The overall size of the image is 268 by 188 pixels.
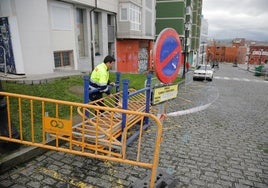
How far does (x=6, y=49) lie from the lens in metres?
10.6

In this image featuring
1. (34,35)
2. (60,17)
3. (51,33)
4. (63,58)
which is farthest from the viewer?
(63,58)

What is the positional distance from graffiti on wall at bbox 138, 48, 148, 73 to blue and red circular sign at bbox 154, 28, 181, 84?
938 inches

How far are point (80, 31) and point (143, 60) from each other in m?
11.8

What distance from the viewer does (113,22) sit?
22750 mm

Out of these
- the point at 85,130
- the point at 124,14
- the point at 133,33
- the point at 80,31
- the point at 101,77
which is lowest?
the point at 85,130

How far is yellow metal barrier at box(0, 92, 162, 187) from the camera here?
341 cm

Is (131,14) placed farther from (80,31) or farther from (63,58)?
(63,58)

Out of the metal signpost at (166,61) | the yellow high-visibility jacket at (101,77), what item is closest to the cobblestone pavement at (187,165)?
the metal signpost at (166,61)

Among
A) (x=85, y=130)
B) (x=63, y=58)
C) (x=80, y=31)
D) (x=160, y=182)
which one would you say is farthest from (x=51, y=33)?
(x=160, y=182)

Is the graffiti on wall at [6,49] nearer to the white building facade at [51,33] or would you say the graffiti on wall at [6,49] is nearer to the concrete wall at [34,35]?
the white building facade at [51,33]

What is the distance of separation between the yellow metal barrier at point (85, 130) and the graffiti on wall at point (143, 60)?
20302 millimetres

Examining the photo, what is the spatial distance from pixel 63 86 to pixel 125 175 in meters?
6.67

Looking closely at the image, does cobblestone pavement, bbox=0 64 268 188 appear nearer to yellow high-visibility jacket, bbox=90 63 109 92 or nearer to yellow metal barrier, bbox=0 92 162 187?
yellow metal barrier, bbox=0 92 162 187

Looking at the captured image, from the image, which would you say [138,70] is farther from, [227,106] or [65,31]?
[227,106]
